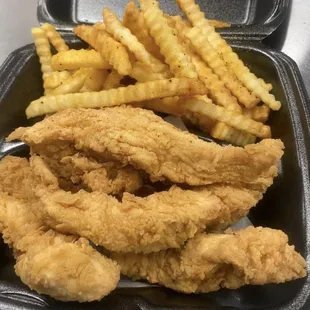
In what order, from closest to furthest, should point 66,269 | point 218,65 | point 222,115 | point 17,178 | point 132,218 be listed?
point 66,269
point 132,218
point 17,178
point 222,115
point 218,65

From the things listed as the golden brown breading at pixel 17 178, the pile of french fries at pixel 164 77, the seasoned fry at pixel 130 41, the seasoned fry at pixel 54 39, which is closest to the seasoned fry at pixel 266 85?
the pile of french fries at pixel 164 77

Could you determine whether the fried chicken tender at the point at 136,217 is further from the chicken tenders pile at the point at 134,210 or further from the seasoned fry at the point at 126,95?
the seasoned fry at the point at 126,95

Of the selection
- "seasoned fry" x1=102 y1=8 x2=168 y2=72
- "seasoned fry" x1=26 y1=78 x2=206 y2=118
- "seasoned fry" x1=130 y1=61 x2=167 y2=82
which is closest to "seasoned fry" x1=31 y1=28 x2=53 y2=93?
"seasoned fry" x1=26 y1=78 x2=206 y2=118

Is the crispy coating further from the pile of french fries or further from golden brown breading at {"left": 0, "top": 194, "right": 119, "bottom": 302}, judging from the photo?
the pile of french fries

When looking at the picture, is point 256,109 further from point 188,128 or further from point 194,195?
point 194,195

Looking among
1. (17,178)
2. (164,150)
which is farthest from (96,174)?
(17,178)

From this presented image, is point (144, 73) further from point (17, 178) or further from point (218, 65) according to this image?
point (17, 178)
